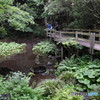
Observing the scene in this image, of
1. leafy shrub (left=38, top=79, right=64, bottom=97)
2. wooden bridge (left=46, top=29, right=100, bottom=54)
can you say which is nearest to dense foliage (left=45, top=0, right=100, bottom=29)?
wooden bridge (left=46, top=29, right=100, bottom=54)

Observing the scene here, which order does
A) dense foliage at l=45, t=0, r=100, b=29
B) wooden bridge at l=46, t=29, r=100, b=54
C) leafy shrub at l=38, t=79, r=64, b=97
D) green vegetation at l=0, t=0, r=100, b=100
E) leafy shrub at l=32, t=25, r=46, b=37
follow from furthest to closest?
1. leafy shrub at l=32, t=25, r=46, b=37
2. dense foliage at l=45, t=0, r=100, b=29
3. wooden bridge at l=46, t=29, r=100, b=54
4. leafy shrub at l=38, t=79, r=64, b=97
5. green vegetation at l=0, t=0, r=100, b=100

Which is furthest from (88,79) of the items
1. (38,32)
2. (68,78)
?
(38,32)

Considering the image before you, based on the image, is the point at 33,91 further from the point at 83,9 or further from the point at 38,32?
the point at 38,32

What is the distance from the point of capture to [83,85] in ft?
20.5

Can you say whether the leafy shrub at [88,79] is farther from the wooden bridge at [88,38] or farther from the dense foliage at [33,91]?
the wooden bridge at [88,38]

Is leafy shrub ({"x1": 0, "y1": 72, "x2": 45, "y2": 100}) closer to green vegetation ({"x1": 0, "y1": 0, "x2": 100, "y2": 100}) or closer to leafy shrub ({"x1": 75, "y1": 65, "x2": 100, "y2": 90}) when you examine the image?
green vegetation ({"x1": 0, "y1": 0, "x2": 100, "y2": 100})

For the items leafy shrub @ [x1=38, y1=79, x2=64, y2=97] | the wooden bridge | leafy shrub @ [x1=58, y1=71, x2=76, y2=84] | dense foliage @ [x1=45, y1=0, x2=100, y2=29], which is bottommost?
leafy shrub @ [x1=38, y1=79, x2=64, y2=97]

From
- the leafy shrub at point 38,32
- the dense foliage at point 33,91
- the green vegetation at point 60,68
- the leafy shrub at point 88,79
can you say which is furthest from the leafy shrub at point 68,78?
the leafy shrub at point 38,32

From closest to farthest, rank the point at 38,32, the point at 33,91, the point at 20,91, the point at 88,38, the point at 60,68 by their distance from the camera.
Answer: the point at 20,91
the point at 33,91
the point at 60,68
the point at 88,38
the point at 38,32

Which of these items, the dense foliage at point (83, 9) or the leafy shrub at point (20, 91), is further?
the dense foliage at point (83, 9)

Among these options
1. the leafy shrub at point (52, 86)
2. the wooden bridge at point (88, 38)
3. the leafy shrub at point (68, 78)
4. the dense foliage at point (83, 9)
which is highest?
the dense foliage at point (83, 9)

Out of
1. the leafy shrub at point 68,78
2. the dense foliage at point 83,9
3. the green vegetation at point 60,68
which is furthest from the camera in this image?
the dense foliage at point 83,9

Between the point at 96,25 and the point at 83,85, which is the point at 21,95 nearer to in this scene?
the point at 83,85

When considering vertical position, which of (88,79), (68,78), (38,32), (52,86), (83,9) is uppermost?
(83,9)
